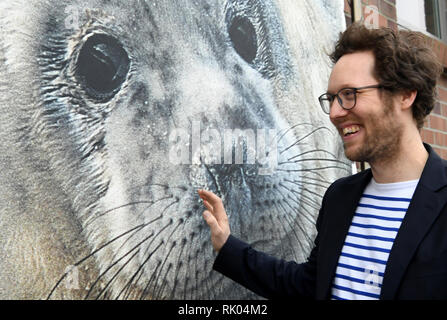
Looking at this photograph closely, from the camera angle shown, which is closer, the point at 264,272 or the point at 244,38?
the point at 264,272

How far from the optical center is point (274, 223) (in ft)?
4.92

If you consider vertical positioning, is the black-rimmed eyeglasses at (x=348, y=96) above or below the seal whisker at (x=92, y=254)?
above

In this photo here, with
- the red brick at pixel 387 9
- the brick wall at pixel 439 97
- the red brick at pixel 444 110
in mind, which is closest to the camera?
the brick wall at pixel 439 97

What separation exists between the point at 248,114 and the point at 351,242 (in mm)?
Result: 505

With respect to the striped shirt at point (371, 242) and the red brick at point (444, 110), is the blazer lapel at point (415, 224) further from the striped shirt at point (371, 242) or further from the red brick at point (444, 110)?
the red brick at point (444, 110)

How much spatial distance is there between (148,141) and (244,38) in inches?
21.1

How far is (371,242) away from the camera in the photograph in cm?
115

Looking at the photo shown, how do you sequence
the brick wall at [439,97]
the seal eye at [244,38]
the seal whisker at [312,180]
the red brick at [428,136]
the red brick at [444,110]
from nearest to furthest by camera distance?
the seal eye at [244,38] < the seal whisker at [312,180] < the brick wall at [439,97] < the red brick at [428,136] < the red brick at [444,110]

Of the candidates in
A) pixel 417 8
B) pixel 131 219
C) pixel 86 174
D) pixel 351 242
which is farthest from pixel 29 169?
pixel 417 8

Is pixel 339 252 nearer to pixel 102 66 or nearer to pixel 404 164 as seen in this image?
pixel 404 164

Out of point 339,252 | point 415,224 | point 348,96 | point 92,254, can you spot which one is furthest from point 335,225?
point 92,254

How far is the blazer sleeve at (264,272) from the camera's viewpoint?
49.5 inches

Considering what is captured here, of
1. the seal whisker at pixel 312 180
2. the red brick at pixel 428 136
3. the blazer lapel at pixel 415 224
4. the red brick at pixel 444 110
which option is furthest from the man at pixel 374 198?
the red brick at pixel 444 110
